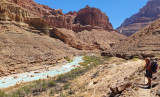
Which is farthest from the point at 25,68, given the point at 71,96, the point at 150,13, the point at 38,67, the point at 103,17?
the point at 150,13

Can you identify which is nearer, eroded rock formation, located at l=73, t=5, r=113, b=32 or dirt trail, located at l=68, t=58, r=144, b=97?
dirt trail, located at l=68, t=58, r=144, b=97

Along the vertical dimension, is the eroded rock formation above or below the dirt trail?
above

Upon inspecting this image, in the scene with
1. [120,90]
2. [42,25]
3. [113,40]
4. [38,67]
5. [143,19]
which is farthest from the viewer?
[143,19]

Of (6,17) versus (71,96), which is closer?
(71,96)

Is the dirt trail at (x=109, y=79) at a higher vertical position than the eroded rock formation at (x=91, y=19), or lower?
lower

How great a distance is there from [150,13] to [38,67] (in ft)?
640

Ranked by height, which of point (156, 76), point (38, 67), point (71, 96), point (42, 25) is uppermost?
point (42, 25)

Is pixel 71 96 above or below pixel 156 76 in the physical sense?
below

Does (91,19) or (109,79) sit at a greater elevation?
(91,19)

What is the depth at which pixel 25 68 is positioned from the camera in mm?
20250

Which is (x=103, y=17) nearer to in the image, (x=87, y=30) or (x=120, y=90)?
(x=87, y=30)

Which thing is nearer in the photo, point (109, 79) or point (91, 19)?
point (109, 79)

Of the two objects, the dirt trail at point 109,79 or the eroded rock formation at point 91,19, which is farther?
the eroded rock formation at point 91,19

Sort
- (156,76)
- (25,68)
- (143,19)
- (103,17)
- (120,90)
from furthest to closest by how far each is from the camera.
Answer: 1. (143,19)
2. (103,17)
3. (25,68)
4. (156,76)
5. (120,90)
